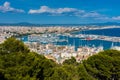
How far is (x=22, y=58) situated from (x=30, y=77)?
82cm

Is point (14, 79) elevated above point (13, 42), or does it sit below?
below

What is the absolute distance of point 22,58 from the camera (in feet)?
34.2

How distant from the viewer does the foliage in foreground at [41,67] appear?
10.0m

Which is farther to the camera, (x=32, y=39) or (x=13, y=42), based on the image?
(x=32, y=39)

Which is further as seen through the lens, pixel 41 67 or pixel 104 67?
pixel 104 67

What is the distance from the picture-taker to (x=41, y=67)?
35.4ft

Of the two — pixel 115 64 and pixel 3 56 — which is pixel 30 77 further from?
pixel 115 64

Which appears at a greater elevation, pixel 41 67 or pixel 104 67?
pixel 41 67

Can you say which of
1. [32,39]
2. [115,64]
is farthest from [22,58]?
[32,39]

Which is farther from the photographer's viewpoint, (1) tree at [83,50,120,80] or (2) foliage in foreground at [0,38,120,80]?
(1) tree at [83,50,120,80]

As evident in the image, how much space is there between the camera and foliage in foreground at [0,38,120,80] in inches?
395

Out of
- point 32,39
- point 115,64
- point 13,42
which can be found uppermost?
point 13,42

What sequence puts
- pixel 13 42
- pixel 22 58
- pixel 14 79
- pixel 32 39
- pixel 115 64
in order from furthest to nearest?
1. pixel 32 39
2. pixel 115 64
3. pixel 13 42
4. pixel 22 58
5. pixel 14 79

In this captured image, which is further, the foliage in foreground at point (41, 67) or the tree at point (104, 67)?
the tree at point (104, 67)
